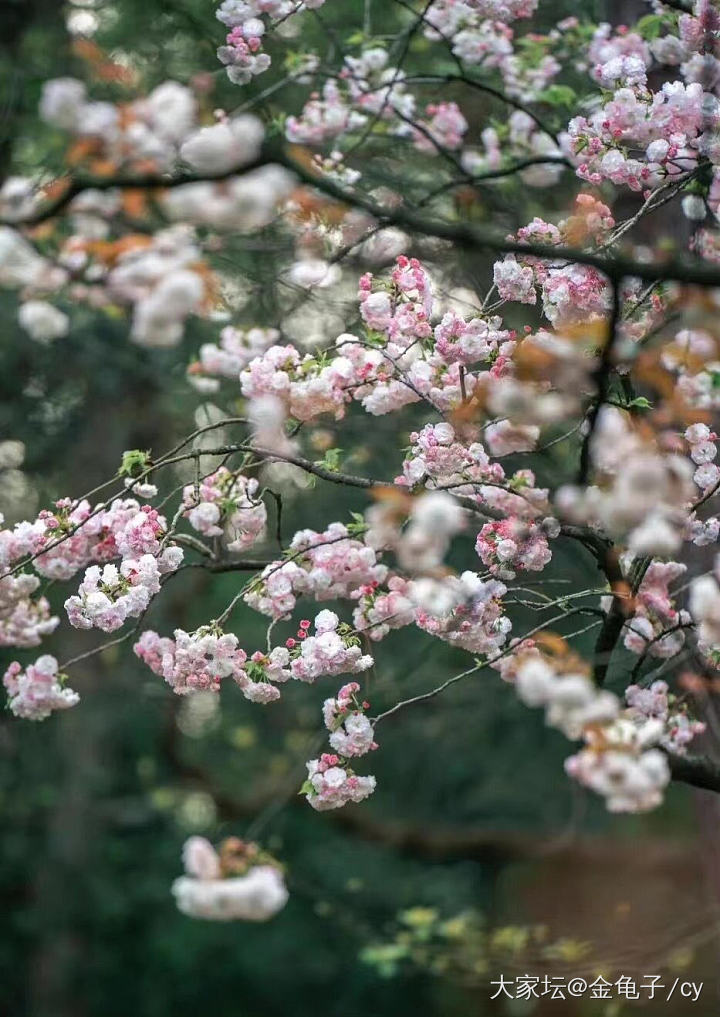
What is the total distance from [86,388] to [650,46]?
14.0 ft

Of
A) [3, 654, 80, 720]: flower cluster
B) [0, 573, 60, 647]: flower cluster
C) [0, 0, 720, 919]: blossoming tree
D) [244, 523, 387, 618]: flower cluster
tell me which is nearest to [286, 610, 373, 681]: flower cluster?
[0, 0, 720, 919]: blossoming tree

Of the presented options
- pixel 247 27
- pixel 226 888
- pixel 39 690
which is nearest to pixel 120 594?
pixel 39 690

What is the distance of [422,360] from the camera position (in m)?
2.60

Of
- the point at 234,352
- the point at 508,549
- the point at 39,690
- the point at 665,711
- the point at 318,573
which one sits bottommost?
the point at 234,352

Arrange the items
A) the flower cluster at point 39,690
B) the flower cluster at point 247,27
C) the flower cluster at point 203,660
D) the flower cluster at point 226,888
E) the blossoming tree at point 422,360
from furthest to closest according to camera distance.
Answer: the flower cluster at point 247,27
the flower cluster at point 39,690
the flower cluster at point 203,660
the flower cluster at point 226,888
the blossoming tree at point 422,360

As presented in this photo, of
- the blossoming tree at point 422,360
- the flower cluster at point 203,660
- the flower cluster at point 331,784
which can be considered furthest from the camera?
the flower cluster at point 203,660

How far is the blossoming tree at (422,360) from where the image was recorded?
1.25 metres

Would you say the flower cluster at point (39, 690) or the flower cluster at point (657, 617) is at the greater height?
the flower cluster at point (657, 617)

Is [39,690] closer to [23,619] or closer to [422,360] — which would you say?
[23,619]

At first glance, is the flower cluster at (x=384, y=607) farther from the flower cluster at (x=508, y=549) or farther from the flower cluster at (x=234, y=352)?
the flower cluster at (x=234, y=352)

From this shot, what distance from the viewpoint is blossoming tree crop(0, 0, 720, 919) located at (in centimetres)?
125

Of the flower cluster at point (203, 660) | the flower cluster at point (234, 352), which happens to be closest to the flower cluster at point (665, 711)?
the flower cluster at point (203, 660)

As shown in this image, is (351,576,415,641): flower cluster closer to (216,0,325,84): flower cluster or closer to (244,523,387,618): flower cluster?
(244,523,387,618): flower cluster

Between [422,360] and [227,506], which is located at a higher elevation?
[422,360]
